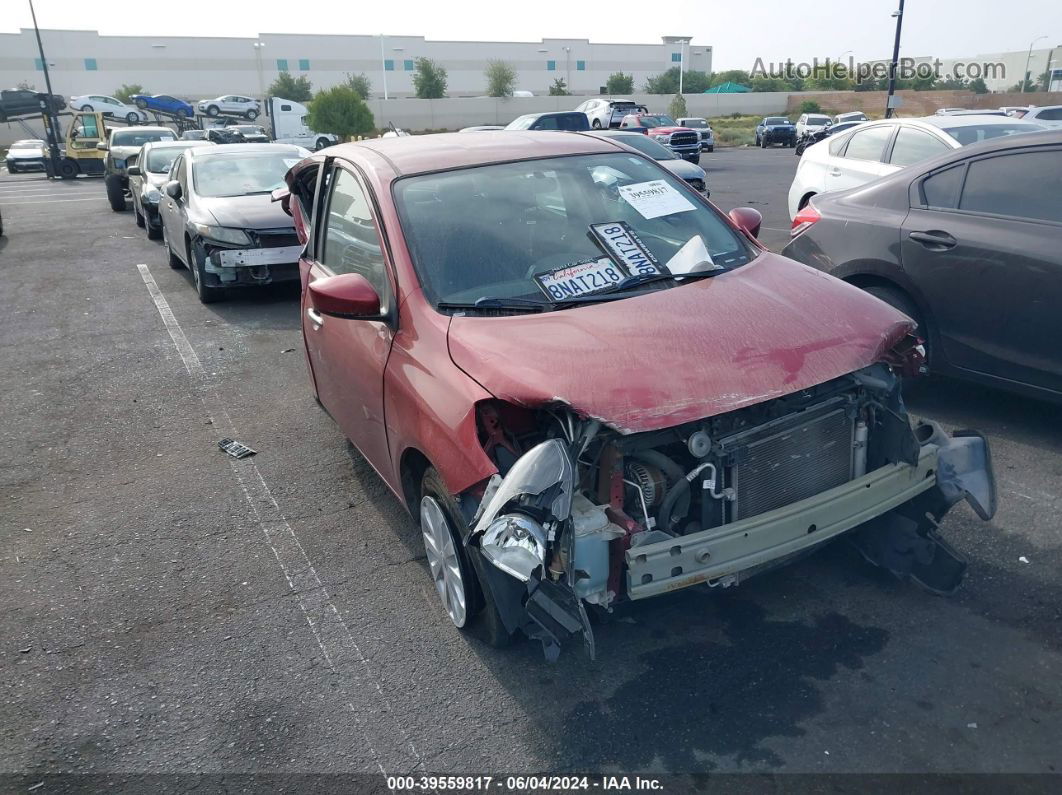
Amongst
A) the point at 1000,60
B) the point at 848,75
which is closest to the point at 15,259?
the point at 848,75

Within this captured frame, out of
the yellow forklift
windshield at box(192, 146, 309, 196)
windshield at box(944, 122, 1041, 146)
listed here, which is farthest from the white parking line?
the yellow forklift

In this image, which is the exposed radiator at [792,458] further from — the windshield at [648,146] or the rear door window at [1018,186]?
the windshield at [648,146]

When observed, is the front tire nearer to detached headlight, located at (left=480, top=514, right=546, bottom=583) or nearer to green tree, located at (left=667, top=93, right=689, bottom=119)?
detached headlight, located at (left=480, top=514, right=546, bottom=583)

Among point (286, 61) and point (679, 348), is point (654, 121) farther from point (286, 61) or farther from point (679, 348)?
point (286, 61)

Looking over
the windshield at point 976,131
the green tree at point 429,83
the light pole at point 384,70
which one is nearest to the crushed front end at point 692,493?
the windshield at point 976,131

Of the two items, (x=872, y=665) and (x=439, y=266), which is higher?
(x=439, y=266)

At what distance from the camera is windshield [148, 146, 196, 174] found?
14.8 metres

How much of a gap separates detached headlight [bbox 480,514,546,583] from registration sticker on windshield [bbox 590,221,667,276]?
148 cm

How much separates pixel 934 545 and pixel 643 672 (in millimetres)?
1350

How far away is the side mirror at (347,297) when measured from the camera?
360 centimetres

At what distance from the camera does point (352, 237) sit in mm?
4277

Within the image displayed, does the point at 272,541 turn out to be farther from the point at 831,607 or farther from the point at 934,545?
the point at 934,545

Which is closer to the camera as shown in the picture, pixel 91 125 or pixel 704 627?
pixel 704 627

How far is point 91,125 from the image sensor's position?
30.8 meters
